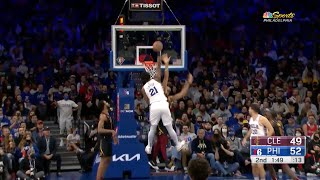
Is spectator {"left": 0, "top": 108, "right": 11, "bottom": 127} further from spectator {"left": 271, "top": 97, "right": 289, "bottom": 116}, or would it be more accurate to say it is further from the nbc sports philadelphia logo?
the nbc sports philadelphia logo

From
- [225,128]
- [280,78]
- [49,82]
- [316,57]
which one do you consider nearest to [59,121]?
[49,82]

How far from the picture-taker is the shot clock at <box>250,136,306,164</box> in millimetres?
19016

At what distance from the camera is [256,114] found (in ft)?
60.4

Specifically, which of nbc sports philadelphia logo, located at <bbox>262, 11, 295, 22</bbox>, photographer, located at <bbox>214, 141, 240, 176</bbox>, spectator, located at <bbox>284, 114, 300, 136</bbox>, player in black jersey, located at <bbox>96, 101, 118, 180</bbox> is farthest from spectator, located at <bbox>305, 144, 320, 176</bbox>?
nbc sports philadelphia logo, located at <bbox>262, 11, 295, 22</bbox>

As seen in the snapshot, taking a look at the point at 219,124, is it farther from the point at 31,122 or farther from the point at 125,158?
the point at 31,122

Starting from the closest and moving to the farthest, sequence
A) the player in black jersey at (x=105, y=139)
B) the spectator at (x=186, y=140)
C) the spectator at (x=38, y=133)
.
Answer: the player in black jersey at (x=105, y=139) → the spectator at (x=38, y=133) → the spectator at (x=186, y=140)

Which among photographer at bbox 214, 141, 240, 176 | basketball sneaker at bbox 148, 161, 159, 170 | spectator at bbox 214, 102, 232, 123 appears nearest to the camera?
photographer at bbox 214, 141, 240, 176

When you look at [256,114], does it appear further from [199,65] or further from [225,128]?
[199,65]

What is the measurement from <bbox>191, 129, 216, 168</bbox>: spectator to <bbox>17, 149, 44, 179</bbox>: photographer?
448cm

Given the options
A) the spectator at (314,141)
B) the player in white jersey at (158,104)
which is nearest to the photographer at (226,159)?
the spectator at (314,141)

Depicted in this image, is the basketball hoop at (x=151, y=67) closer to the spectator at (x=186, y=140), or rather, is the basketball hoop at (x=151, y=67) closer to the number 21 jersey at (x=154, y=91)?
the number 21 jersey at (x=154, y=91)

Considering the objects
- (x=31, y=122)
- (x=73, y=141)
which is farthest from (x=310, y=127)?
(x=31, y=122)

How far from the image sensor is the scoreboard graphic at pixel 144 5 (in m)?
19.2

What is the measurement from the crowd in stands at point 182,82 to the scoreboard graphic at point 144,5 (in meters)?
3.43
